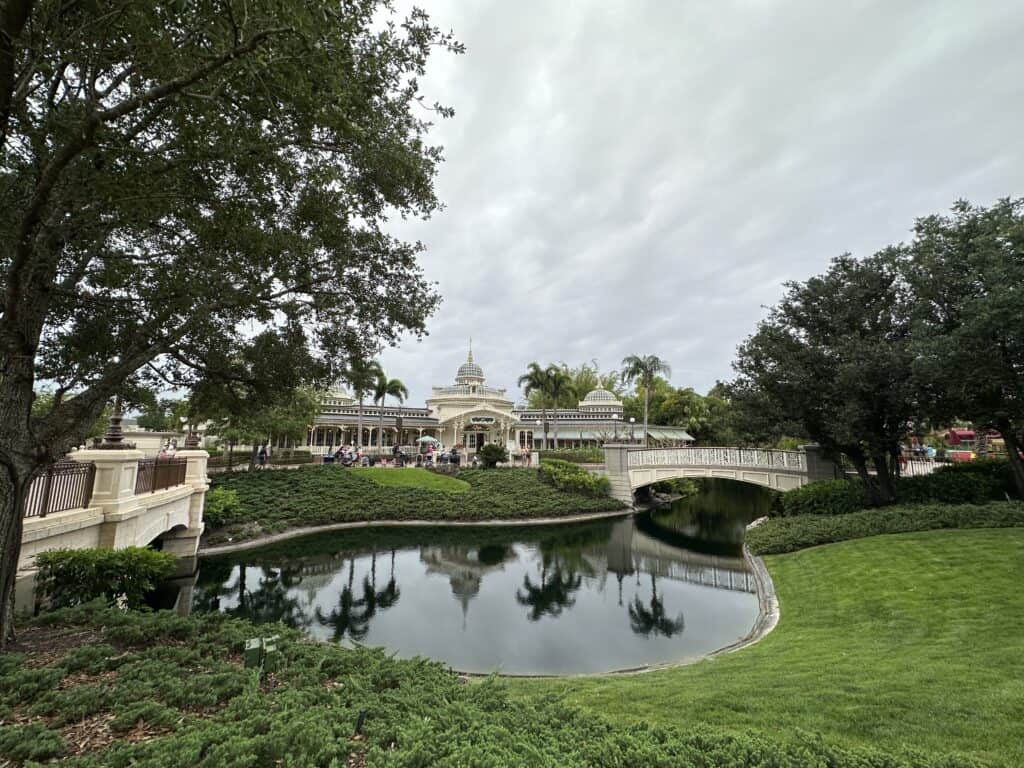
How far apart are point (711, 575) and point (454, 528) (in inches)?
445

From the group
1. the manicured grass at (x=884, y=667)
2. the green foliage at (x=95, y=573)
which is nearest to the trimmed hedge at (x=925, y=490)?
the manicured grass at (x=884, y=667)

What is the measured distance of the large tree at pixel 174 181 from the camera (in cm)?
356

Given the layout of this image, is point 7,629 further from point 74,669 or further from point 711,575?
point 711,575

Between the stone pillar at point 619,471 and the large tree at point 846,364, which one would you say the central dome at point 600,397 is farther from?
the large tree at point 846,364

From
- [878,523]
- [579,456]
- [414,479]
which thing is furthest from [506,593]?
[579,456]

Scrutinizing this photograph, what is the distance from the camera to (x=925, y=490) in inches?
571

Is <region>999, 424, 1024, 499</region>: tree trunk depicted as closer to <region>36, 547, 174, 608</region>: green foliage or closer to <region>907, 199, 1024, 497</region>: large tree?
<region>907, 199, 1024, 497</region>: large tree

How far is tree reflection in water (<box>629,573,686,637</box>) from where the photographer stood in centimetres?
1057

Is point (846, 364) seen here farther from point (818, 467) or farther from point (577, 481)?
point (577, 481)

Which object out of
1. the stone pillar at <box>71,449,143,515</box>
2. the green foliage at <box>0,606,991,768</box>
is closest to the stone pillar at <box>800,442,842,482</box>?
the green foliage at <box>0,606,991,768</box>

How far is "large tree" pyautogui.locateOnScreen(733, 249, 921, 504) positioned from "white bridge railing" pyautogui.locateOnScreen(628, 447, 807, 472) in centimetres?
279

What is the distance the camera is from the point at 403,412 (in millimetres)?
42906

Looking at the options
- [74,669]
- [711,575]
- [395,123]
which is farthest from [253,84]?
[711,575]

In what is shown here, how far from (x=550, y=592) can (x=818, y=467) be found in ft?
41.7
